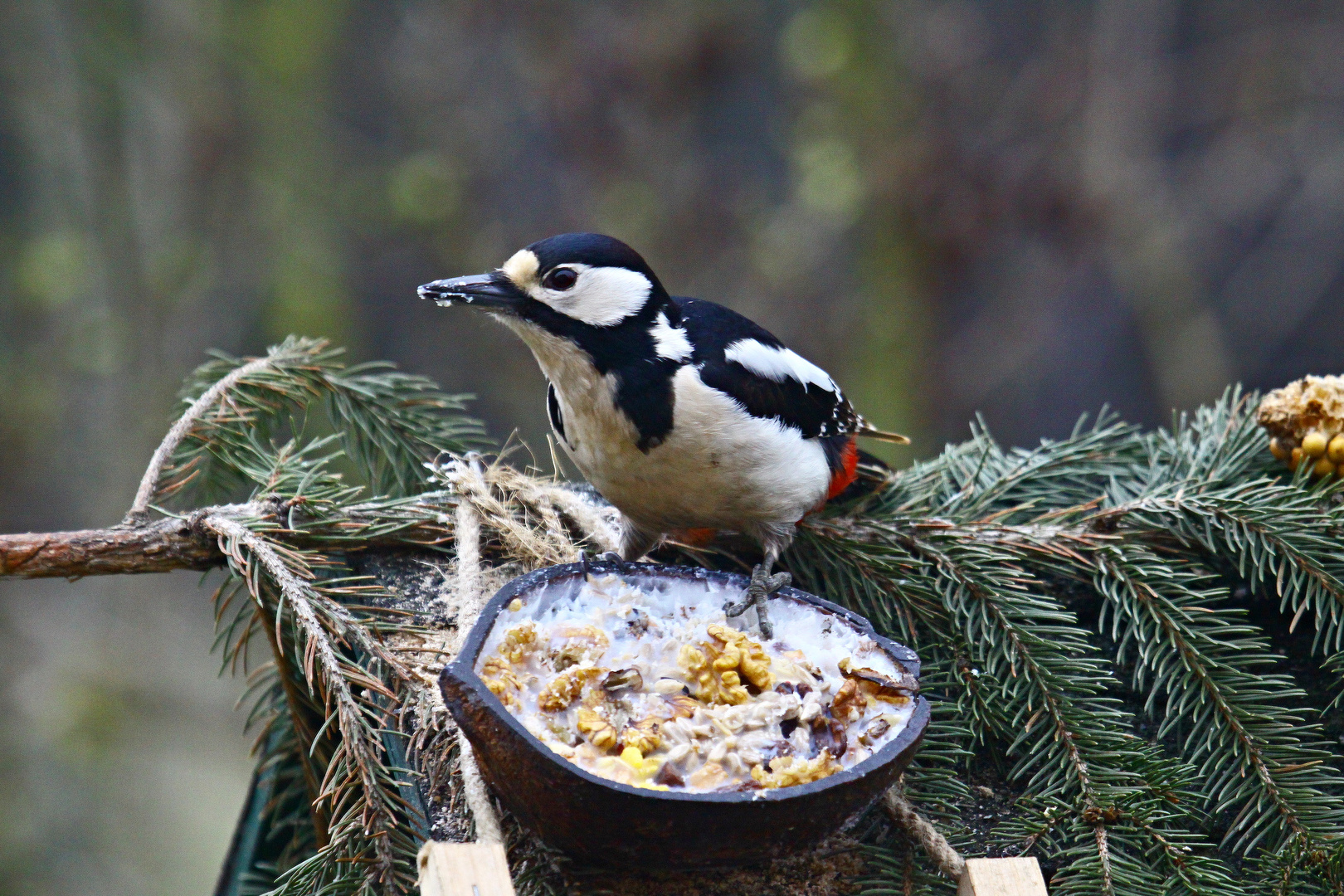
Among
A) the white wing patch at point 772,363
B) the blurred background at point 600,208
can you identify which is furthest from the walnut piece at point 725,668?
the blurred background at point 600,208

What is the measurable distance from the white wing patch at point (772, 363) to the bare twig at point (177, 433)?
967mm

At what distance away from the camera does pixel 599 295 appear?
7.18 ft

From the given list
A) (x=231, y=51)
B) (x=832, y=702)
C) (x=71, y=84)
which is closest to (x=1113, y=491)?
(x=832, y=702)

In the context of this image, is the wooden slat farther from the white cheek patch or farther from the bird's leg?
the white cheek patch

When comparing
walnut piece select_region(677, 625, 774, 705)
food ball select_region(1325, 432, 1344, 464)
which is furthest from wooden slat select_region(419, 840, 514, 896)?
food ball select_region(1325, 432, 1344, 464)

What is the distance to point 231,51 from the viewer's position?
5715 mm

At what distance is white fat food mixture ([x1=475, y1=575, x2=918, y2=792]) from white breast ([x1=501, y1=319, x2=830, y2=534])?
0.34 metres

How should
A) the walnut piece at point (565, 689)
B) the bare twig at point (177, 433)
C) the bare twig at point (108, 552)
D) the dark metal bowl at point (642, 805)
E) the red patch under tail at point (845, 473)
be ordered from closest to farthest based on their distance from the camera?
1. the dark metal bowl at point (642, 805)
2. the walnut piece at point (565, 689)
3. the bare twig at point (108, 552)
4. the bare twig at point (177, 433)
5. the red patch under tail at point (845, 473)

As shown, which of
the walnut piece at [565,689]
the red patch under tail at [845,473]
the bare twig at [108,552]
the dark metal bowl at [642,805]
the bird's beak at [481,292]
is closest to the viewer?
the dark metal bowl at [642,805]

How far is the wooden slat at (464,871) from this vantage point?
1.24 metres

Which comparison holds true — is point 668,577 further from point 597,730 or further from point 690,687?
point 597,730

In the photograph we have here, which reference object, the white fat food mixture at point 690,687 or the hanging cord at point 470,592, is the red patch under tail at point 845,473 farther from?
the hanging cord at point 470,592

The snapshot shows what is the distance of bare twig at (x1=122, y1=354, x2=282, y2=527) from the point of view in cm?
196

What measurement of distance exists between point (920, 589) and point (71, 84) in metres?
5.24
